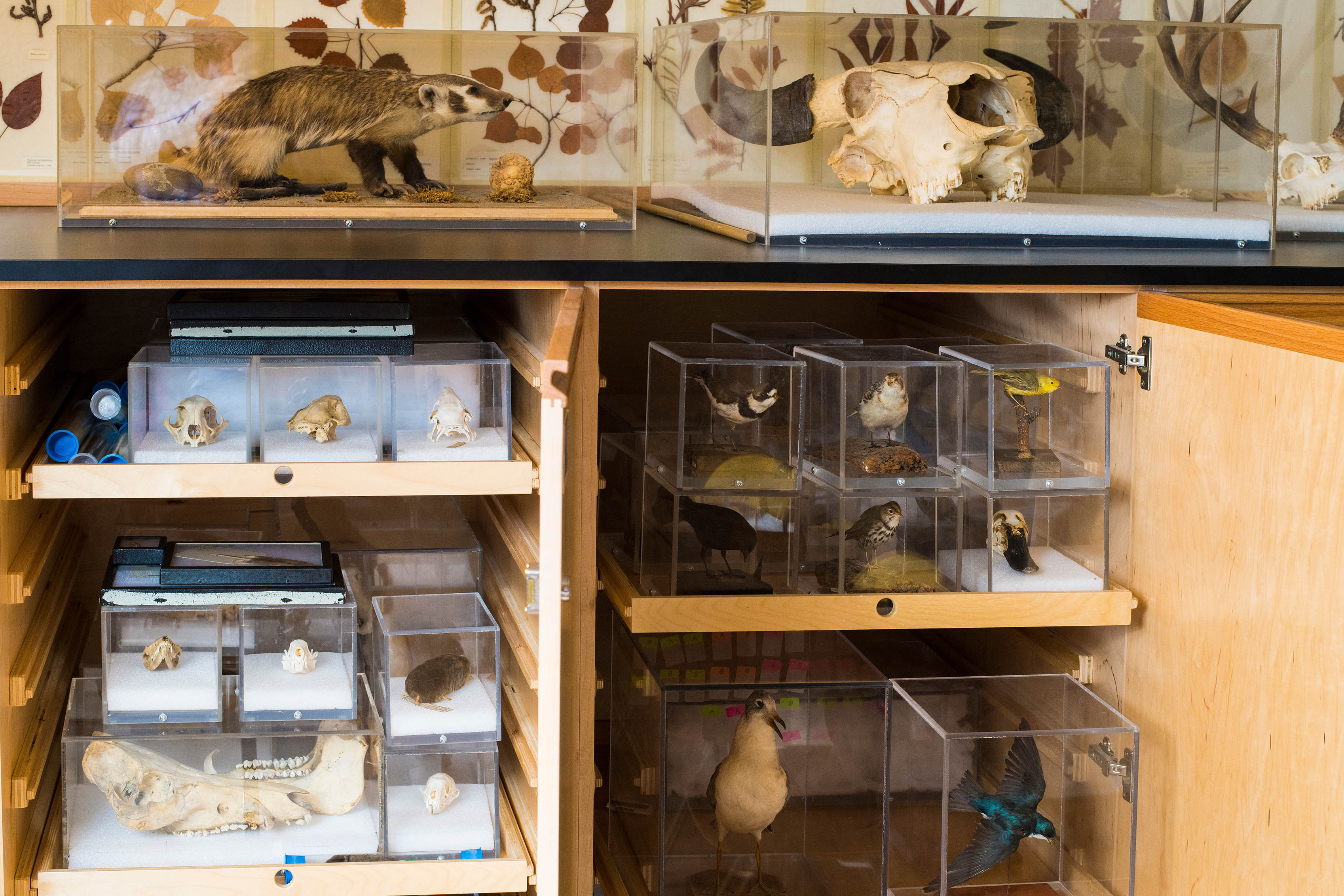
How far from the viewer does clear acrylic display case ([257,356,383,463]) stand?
1399mm

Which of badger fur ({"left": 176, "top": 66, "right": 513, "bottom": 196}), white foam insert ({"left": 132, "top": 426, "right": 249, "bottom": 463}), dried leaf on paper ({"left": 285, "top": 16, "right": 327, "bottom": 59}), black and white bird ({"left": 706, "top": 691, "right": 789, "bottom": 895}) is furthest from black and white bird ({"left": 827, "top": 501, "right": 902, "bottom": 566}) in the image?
dried leaf on paper ({"left": 285, "top": 16, "right": 327, "bottom": 59})

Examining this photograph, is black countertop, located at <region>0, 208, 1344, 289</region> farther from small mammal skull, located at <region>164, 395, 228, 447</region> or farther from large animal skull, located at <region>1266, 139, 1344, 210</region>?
large animal skull, located at <region>1266, 139, 1344, 210</region>

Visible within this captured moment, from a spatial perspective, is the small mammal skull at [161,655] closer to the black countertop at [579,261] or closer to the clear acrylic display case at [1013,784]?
the black countertop at [579,261]

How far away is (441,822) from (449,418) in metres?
0.47

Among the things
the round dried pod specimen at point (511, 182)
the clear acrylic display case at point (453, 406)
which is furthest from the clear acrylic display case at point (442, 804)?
the round dried pod specimen at point (511, 182)

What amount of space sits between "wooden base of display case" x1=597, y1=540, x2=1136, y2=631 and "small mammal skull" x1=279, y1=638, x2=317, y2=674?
371 mm

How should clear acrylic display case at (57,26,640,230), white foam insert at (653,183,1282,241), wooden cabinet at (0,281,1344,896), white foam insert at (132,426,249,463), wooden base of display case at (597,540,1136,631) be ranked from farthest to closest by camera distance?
clear acrylic display case at (57,26,640,230) < white foam insert at (653,183,1282,241) < wooden base of display case at (597,540,1136,631) < white foam insert at (132,426,249,463) < wooden cabinet at (0,281,1344,896)

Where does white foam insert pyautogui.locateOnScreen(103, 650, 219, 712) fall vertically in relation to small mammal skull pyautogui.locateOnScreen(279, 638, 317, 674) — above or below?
below

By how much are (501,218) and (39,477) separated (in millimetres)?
727

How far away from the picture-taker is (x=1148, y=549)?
1544mm

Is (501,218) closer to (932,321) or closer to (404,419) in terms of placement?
(404,419)

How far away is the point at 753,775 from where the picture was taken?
1574 mm

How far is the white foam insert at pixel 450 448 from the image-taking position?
141 centimetres

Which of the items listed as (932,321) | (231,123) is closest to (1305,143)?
(932,321)
